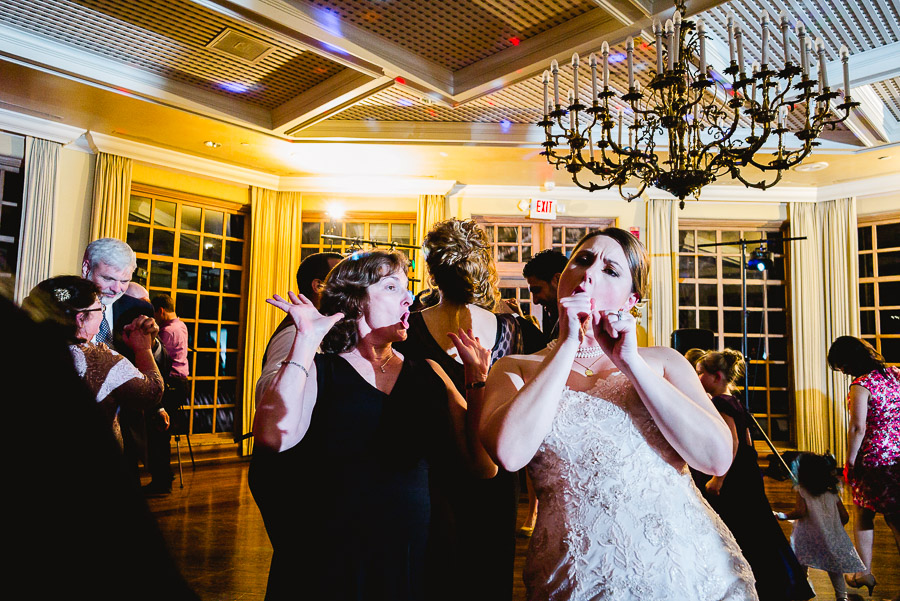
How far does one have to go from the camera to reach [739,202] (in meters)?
9.16

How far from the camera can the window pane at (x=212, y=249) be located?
8.40 metres

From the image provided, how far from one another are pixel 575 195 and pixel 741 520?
675cm

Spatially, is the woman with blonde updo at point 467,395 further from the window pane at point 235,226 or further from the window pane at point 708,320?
the window pane at point 708,320

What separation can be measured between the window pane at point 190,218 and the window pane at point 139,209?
43cm

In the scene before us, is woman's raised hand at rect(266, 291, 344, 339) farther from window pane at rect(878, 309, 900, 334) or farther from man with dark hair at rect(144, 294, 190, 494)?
window pane at rect(878, 309, 900, 334)

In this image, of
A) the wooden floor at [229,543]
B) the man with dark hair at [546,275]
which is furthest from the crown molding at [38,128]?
the man with dark hair at [546,275]

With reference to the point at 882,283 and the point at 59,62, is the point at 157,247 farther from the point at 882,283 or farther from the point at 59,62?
the point at 882,283

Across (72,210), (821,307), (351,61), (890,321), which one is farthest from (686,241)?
(72,210)

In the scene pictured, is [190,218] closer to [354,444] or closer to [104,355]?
[104,355]

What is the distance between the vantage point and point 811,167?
7.99 meters

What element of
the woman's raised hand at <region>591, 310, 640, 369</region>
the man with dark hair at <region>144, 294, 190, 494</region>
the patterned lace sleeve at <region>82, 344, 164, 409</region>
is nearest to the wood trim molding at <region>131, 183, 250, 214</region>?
the man with dark hair at <region>144, 294, 190, 494</region>

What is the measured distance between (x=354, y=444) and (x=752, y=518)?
2006 mm

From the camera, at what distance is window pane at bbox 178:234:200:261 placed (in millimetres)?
8184

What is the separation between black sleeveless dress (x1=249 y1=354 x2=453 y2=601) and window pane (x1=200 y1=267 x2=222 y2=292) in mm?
6995
